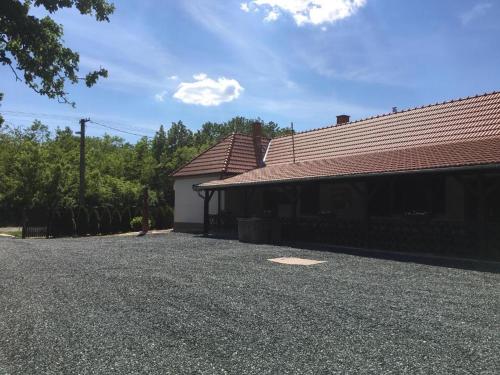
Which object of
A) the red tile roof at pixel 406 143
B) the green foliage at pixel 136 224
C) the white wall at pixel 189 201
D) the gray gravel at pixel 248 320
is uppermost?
the red tile roof at pixel 406 143

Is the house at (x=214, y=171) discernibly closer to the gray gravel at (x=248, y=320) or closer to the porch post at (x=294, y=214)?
the porch post at (x=294, y=214)

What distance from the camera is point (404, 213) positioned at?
16.1 metres

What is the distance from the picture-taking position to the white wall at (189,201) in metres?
25.7

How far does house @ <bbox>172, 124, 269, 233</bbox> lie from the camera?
25062 millimetres

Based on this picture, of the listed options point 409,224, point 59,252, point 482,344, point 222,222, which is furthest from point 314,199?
point 482,344

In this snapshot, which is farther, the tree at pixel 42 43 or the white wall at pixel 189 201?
the white wall at pixel 189 201

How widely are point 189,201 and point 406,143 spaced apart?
12767 millimetres

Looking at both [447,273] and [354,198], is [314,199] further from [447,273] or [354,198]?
[447,273]

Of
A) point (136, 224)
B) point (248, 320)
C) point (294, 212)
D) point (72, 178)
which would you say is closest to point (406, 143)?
point (294, 212)

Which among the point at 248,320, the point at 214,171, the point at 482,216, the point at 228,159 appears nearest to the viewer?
the point at 248,320

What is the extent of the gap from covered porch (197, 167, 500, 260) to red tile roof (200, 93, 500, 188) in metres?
0.43

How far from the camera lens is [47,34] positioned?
7641mm

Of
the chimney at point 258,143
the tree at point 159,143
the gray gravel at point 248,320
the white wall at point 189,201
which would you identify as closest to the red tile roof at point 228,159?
the chimney at point 258,143

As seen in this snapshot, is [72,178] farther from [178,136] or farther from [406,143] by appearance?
[178,136]
